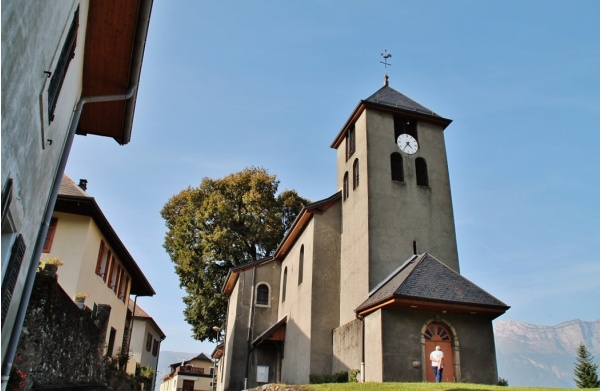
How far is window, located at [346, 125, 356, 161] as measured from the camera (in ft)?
74.7

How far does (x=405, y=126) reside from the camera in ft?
73.3

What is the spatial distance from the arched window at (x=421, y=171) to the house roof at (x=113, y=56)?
13651 millimetres

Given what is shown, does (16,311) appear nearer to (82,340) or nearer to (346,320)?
(82,340)

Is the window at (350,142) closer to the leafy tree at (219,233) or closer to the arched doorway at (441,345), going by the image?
the arched doorway at (441,345)

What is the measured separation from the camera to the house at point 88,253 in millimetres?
16625

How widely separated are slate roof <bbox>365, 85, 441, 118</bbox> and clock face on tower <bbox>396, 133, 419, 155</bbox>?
1.35 metres

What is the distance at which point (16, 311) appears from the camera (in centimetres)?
673

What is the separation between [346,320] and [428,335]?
4.58 meters

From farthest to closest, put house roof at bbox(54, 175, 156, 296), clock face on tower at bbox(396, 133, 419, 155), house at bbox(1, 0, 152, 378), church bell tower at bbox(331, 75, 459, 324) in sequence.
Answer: clock face on tower at bbox(396, 133, 419, 155) < church bell tower at bbox(331, 75, 459, 324) < house roof at bbox(54, 175, 156, 296) < house at bbox(1, 0, 152, 378)

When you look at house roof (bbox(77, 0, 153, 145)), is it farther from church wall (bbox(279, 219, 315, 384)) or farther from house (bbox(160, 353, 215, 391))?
house (bbox(160, 353, 215, 391))

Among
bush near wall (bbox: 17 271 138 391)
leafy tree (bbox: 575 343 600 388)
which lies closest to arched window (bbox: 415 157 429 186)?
bush near wall (bbox: 17 271 138 391)

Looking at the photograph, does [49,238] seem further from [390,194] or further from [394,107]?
[394,107]

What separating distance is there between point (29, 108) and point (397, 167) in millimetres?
17514

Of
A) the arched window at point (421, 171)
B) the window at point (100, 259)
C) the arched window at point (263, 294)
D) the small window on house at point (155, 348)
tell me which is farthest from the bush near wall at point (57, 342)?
the small window on house at point (155, 348)
